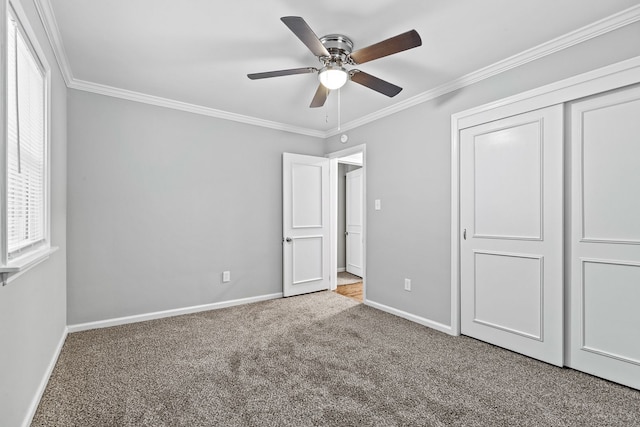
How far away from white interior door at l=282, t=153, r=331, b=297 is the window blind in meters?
2.57

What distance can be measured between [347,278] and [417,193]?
107 inches

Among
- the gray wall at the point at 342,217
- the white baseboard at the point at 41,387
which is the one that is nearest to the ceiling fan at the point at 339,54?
the white baseboard at the point at 41,387

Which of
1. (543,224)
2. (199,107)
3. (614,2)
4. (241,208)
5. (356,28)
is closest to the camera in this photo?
(614,2)

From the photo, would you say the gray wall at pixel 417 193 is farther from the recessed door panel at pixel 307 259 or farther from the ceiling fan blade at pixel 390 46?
the ceiling fan blade at pixel 390 46

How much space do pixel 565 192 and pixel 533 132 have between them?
0.52 m

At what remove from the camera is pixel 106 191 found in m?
3.13

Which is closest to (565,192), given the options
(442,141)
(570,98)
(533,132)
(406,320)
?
(533,132)

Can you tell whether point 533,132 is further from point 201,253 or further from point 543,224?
point 201,253

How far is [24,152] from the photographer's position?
176 cm

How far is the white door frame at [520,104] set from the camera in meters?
2.03

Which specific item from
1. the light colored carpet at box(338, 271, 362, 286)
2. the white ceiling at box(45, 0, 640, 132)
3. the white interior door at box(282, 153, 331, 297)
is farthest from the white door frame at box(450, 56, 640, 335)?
the light colored carpet at box(338, 271, 362, 286)

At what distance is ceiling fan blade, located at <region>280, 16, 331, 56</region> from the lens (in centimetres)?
161

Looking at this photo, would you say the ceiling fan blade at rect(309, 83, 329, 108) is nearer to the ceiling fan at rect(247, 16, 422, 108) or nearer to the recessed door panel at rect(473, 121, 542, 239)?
the ceiling fan at rect(247, 16, 422, 108)

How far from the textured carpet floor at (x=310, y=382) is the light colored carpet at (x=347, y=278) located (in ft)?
7.06
